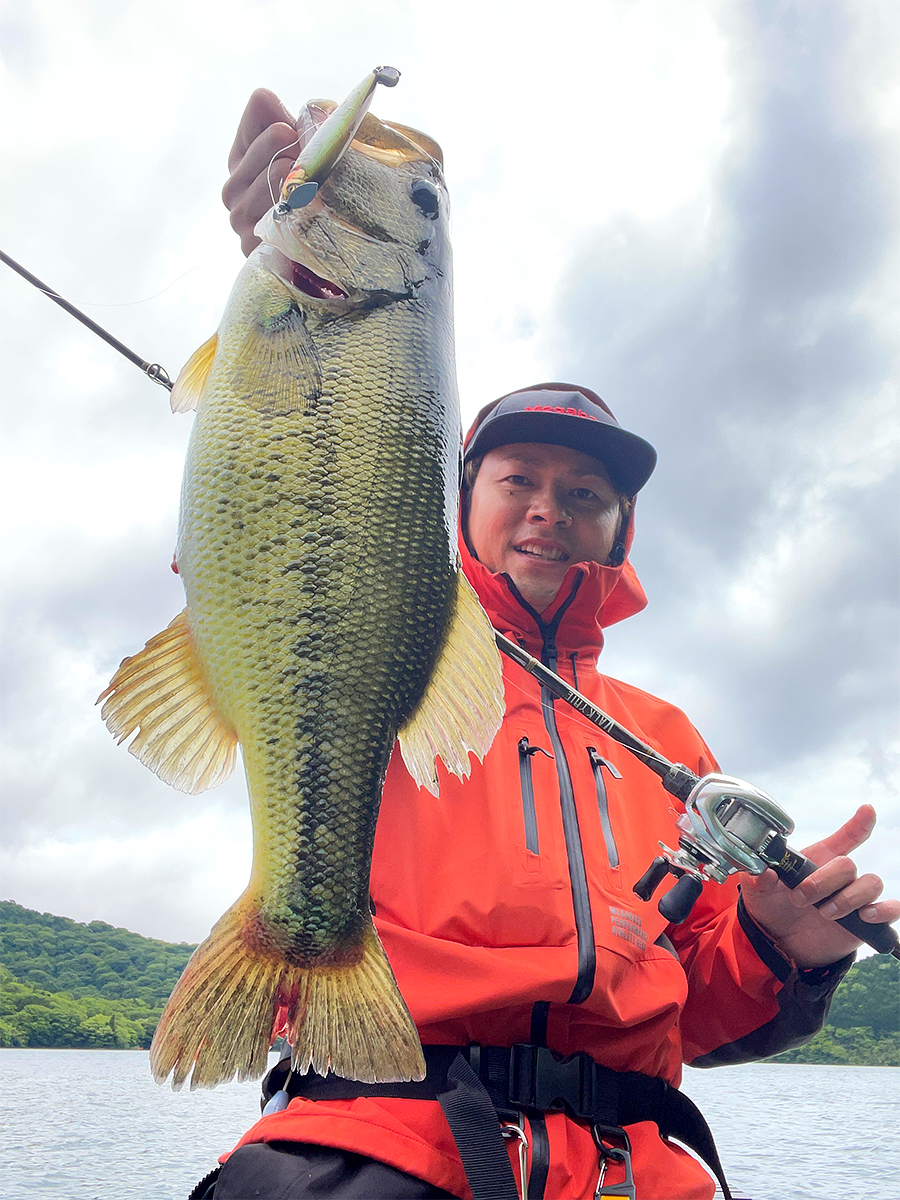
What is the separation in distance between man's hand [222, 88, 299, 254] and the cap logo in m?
1.17

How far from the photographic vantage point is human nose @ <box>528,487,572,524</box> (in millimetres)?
2982

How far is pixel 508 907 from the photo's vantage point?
212 cm

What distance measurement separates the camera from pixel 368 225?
2.03 m

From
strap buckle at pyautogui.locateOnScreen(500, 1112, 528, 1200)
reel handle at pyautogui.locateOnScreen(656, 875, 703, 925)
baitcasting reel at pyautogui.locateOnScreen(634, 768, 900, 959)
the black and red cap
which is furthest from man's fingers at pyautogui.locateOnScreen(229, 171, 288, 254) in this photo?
strap buckle at pyautogui.locateOnScreen(500, 1112, 528, 1200)

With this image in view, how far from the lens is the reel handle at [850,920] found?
2.38 metres

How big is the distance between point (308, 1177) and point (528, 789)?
40.7 inches

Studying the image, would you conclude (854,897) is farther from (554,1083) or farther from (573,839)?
(554,1083)

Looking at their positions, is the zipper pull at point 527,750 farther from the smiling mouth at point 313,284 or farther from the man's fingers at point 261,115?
the man's fingers at point 261,115

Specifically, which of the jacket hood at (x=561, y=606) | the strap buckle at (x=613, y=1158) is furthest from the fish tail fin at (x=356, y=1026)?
the jacket hood at (x=561, y=606)

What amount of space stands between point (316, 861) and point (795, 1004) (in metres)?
1.81

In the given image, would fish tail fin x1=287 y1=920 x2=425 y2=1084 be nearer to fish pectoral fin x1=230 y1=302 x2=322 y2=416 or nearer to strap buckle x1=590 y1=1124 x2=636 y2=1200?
strap buckle x1=590 y1=1124 x2=636 y2=1200

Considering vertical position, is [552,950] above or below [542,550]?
below

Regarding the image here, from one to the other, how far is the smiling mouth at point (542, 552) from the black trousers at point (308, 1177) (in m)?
1.83

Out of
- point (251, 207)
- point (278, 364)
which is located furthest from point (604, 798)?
point (251, 207)
